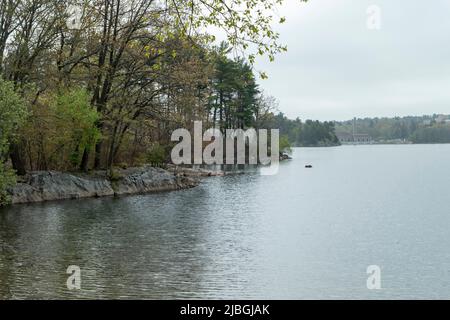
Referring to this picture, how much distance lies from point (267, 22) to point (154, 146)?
38407 mm

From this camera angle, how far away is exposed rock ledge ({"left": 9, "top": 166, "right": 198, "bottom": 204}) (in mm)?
32125

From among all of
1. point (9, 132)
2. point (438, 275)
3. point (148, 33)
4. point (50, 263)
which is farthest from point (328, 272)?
point (148, 33)

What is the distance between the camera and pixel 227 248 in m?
18.6

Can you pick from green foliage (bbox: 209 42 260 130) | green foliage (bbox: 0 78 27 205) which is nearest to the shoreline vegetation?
green foliage (bbox: 0 78 27 205)

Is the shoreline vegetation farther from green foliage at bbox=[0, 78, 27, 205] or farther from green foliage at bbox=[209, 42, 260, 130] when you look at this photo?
green foliage at bbox=[209, 42, 260, 130]

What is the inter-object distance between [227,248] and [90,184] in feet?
65.0

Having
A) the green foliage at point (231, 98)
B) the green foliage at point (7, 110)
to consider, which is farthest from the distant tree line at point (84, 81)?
the green foliage at point (231, 98)

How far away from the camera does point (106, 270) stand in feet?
49.4

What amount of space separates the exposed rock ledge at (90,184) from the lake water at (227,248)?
2.00m

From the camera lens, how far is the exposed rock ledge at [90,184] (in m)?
32.1

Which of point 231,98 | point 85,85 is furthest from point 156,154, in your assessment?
point 231,98

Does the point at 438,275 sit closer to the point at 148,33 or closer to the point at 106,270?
the point at 106,270

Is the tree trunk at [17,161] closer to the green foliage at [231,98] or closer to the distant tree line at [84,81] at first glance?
the distant tree line at [84,81]

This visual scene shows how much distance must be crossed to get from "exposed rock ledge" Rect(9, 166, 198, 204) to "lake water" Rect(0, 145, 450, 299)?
6.55 ft
